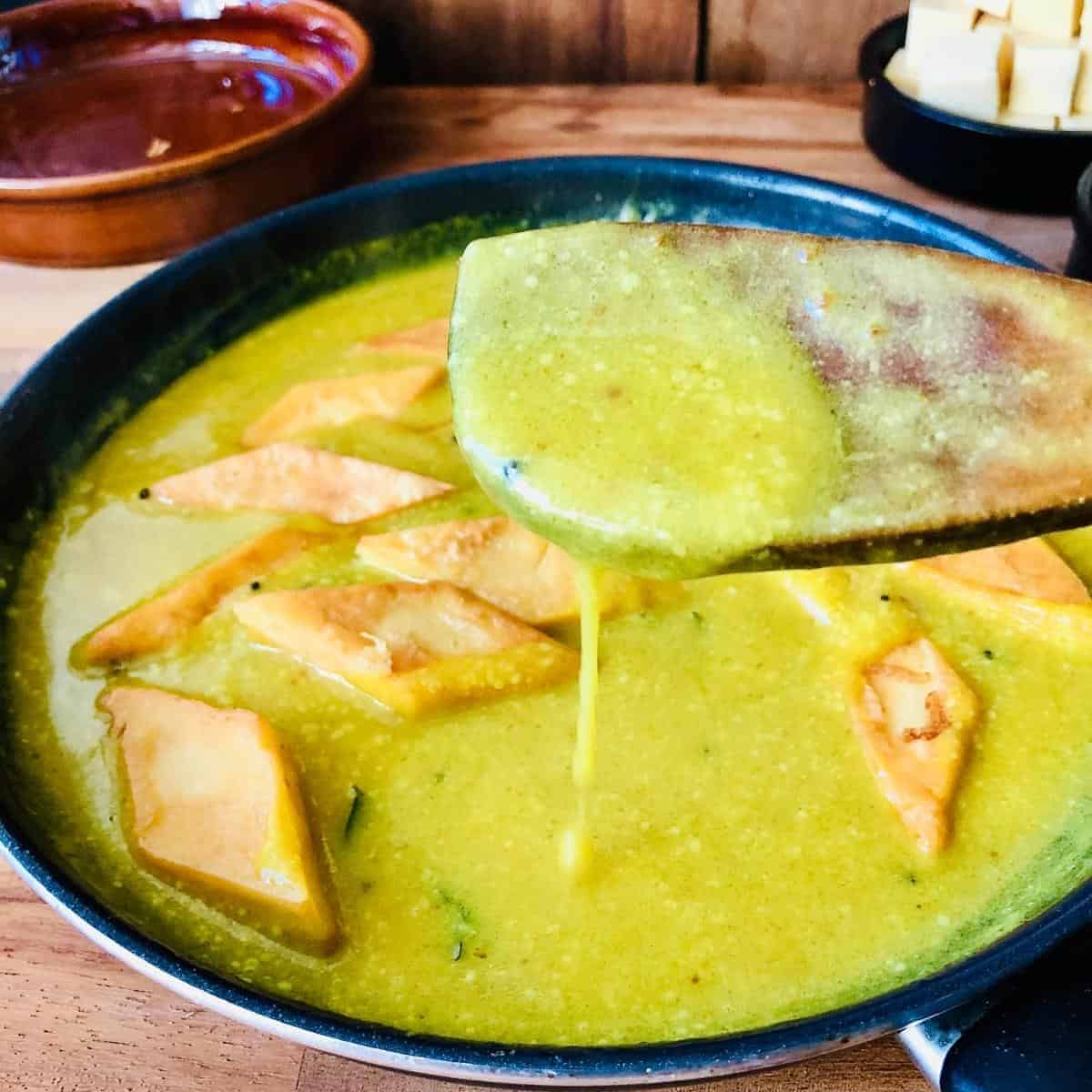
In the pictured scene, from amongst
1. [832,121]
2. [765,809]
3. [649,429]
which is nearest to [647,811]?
[765,809]

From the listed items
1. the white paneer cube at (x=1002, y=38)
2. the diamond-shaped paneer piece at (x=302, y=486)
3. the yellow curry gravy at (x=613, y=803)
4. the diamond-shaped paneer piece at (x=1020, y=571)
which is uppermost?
the white paneer cube at (x=1002, y=38)

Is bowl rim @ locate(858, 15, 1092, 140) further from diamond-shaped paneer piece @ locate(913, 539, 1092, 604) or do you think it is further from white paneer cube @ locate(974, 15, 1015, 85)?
diamond-shaped paneer piece @ locate(913, 539, 1092, 604)

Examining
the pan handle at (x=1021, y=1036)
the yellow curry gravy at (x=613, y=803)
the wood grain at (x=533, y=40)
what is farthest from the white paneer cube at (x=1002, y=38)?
the pan handle at (x=1021, y=1036)

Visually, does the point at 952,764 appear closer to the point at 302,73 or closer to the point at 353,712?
the point at 353,712

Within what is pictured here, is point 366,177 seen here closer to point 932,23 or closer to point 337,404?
point 337,404

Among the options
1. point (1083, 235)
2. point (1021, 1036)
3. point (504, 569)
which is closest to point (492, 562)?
point (504, 569)

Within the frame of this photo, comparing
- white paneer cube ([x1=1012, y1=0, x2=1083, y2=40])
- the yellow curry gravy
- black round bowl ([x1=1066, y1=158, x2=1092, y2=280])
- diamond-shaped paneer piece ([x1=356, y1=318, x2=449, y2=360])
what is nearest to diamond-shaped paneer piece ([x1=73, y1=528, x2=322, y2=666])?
the yellow curry gravy

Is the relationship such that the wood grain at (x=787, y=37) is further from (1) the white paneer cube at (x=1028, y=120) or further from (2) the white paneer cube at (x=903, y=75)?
(1) the white paneer cube at (x=1028, y=120)
